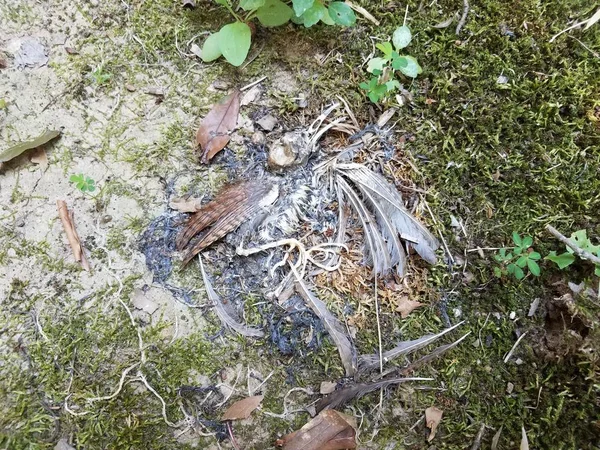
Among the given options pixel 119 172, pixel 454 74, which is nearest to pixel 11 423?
pixel 119 172

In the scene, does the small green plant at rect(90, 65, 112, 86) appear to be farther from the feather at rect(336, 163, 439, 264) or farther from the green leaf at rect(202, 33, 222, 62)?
the feather at rect(336, 163, 439, 264)

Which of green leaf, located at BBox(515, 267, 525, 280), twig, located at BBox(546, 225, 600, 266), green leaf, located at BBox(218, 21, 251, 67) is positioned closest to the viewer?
twig, located at BBox(546, 225, 600, 266)

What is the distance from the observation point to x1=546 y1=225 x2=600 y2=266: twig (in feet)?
4.42

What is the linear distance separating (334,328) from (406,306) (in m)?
0.26

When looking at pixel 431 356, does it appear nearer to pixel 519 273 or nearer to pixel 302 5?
pixel 519 273

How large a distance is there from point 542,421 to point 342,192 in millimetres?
984

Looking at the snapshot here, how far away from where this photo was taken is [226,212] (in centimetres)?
151

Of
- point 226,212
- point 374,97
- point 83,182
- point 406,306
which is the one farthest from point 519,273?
point 83,182

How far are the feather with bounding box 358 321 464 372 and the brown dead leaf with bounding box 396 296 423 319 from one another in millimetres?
92

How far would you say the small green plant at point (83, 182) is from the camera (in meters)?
1.47

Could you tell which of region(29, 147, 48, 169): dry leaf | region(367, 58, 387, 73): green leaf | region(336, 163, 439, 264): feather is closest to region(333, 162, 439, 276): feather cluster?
region(336, 163, 439, 264): feather

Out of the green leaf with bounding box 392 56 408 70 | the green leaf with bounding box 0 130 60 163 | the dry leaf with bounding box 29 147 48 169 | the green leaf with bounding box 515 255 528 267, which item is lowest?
the green leaf with bounding box 515 255 528 267

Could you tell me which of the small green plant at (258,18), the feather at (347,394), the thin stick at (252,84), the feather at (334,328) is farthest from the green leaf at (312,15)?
the feather at (347,394)

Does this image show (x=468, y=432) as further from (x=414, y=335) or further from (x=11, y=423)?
(x=11, y=423)
